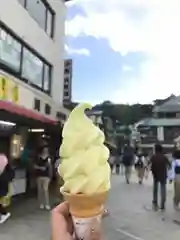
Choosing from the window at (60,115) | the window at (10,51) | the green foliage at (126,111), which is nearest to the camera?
the window at (10,51)

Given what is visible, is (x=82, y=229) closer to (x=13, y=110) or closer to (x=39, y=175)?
(x=13, y=110)

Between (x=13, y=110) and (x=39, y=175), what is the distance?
2.51 meters

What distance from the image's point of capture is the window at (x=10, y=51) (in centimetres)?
1316

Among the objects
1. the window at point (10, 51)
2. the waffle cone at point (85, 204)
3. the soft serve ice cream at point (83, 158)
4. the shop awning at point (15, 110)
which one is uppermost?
the window at point (10, 51)

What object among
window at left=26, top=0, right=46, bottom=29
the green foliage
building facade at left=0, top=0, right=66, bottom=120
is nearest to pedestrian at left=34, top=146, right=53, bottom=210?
building facade at left=0, top=0, right=66, bottom=120

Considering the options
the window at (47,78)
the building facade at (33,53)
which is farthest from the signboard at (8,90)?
the window at (47,78)

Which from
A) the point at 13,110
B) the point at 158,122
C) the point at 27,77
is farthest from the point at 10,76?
the point at 158,122

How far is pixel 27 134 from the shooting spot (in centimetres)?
1576

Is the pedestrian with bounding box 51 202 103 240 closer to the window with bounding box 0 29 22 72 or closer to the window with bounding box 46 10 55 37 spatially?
the window with bounding box 0 29 22 72

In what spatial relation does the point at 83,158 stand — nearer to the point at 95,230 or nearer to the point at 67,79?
the point at 95,230

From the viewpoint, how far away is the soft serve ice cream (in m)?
2.18

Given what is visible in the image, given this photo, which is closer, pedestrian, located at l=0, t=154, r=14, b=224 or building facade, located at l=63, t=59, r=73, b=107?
pedestrian, located at l=0, t=154, r=14, b=224

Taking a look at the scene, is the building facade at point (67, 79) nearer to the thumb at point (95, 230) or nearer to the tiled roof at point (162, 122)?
the thumb at point (95, 230)

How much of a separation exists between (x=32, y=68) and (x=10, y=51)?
2767 millimetres
